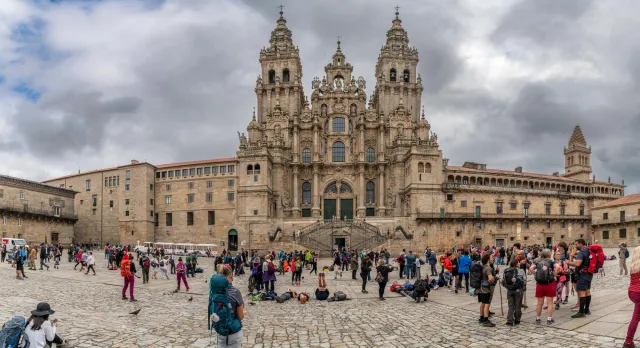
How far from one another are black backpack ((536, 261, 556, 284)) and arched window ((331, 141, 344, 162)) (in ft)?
165

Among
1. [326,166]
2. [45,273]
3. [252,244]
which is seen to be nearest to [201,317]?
[45,273]

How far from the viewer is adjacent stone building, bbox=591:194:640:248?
5066 centimetres

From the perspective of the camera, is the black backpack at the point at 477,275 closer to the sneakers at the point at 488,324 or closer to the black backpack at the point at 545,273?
the sneakers at the point at 488,324

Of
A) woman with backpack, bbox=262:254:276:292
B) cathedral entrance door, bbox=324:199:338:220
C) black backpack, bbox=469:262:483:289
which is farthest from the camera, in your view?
cathedral entrance door, bbox=324:199:338:220

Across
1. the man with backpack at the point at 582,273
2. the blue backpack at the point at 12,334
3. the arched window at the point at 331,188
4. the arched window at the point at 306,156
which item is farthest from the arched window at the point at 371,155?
the blue backpack at the point at 12,334

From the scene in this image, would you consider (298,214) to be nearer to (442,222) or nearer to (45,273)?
(442,222)

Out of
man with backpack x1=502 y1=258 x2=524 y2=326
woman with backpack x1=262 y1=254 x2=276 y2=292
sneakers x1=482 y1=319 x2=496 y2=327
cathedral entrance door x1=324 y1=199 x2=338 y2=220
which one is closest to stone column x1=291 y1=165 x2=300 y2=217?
cathedral entrance door x1=324 y1=199 x2=338 y2=220

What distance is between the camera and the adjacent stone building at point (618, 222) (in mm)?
50656

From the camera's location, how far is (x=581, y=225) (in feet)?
196

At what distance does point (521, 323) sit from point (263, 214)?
44103 mm

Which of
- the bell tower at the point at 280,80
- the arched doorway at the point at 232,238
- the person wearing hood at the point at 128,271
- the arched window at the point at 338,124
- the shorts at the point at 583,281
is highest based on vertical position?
the bell tower at the point at 280,80

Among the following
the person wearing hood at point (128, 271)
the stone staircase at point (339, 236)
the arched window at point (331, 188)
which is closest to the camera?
the person wearing hood at point (128, 271)

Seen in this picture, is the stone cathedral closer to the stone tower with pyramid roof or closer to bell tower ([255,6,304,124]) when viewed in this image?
bell tower ([255,6,304,124])

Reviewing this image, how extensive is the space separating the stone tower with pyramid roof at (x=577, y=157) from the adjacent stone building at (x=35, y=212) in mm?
84435
